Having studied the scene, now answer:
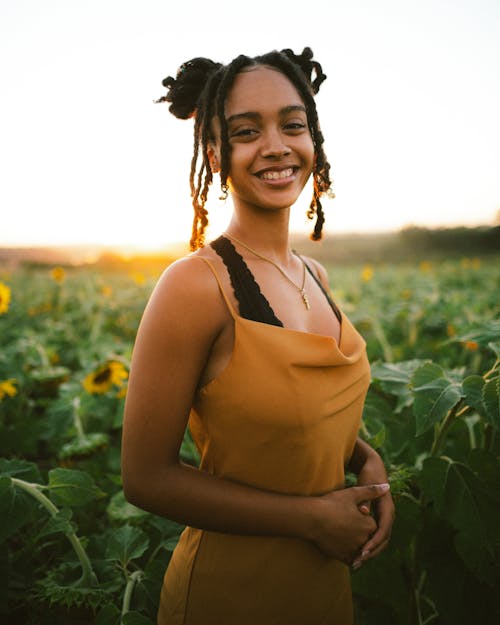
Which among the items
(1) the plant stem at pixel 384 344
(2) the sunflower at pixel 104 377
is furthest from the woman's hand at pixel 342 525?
(1) the plant stem at pixel 384 344

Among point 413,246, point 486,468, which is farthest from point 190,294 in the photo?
point 413,246

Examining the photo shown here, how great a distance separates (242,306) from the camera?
3.96ft

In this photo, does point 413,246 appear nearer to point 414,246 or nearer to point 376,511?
point 414,246

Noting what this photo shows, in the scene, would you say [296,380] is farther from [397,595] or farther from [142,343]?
[397,595]

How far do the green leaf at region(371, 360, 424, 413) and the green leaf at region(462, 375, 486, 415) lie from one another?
11.2 inches

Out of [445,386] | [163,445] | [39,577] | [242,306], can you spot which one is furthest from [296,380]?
[39,577]

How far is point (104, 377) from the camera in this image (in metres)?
2.89

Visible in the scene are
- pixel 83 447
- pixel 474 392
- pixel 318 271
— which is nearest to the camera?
pixel 474 392

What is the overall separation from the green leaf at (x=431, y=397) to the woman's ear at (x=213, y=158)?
3.03ft

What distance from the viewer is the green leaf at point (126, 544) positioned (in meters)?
1.66

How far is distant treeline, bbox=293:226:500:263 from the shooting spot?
2880cm

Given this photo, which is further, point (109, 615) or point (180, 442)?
point (109, 615)

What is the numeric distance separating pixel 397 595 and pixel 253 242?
125cm

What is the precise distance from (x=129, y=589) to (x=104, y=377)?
1525mm
